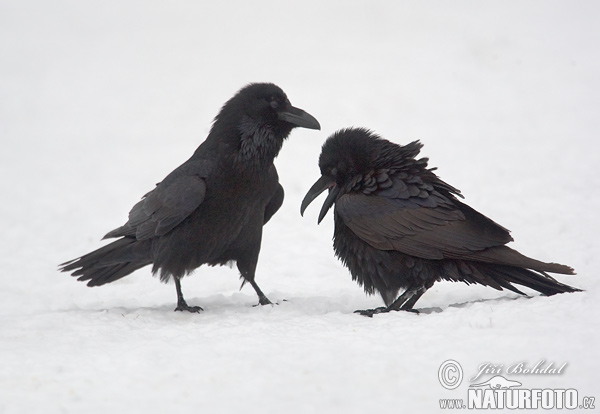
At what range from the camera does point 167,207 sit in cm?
682

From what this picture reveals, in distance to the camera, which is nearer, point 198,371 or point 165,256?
point 198,371

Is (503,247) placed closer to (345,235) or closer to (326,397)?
(345,235)

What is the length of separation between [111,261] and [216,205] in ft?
4.63

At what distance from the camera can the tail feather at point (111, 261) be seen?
7.27 m

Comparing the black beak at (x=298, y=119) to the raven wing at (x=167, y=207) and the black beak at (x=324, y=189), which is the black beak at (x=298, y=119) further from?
the raven wing at (x=167, y=207)

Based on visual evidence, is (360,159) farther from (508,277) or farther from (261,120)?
(508,277)

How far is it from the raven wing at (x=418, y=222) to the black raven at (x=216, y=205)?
1.03 meters

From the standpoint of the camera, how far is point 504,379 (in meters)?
4.20

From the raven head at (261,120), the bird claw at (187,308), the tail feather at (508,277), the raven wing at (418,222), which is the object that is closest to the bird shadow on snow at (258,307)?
the bird claw at (187,308)

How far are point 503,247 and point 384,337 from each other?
157 centimetres

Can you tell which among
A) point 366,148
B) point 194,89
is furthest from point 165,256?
point 194,89

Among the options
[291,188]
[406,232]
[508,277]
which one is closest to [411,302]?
[406,232]

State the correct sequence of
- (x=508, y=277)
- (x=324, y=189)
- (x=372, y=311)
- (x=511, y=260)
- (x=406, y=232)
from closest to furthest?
1. (x=511, y=260)
2. (x=508, y=277)
3. (x=406, y=232)
4. (x=372, y=311)
5. (x=324, y=189)

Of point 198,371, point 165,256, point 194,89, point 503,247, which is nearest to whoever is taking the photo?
point 198,371
